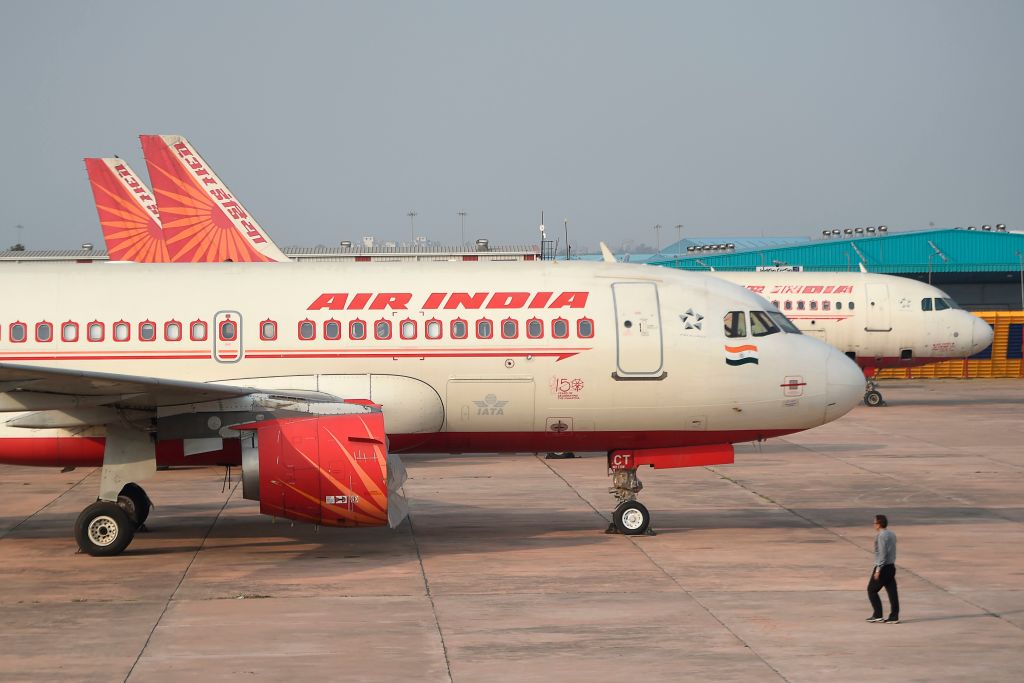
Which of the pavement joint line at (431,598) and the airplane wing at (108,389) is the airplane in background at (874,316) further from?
the airplane wing at (108,389)

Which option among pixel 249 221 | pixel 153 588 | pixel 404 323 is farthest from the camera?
pixel 249 221

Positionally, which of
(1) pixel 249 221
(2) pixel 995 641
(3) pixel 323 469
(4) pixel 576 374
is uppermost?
(1) pixel 249 221

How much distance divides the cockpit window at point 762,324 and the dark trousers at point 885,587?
634 cm

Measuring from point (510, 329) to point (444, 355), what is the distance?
3.71 feet

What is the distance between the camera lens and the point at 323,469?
57.2 feet

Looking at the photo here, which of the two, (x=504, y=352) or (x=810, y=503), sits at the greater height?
(x=504, y=352)

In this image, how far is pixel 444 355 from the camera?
1984 cm

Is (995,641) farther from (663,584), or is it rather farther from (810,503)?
(810,503)

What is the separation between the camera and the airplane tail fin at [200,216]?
108ft

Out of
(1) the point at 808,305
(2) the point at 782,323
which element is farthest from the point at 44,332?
(1) the point at 808,305

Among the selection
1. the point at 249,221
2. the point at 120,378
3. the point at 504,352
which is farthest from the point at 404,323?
the point at 249,221

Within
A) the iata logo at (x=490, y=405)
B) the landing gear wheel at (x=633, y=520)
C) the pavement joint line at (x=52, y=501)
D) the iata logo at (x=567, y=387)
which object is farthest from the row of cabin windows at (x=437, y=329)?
the pavement joint line at (x=52, y=501)

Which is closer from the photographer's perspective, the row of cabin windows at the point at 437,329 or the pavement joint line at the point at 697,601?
the pavement joint line at the point at 697,601

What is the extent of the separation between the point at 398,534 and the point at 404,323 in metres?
3.64
